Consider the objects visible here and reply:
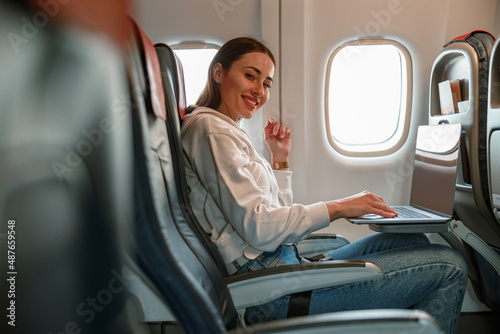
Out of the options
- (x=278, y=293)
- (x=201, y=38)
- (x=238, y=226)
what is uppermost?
(x=201, y=38)

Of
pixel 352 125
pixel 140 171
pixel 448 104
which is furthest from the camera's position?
pixel 352 125

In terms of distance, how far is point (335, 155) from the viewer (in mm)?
2471

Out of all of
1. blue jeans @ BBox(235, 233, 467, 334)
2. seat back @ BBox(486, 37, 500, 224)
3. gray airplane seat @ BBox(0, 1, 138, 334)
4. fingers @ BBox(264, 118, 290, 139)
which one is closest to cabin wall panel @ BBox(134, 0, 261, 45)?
fingers @ BBox(264, 118, 290, 139)

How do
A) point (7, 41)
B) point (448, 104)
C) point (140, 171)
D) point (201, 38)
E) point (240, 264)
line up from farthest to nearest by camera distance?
point (201, 38) < point (448, 104) < point (240, 264) < point (140, 171) < point (7, 41)

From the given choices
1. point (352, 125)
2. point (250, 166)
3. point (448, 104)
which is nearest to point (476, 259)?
point (448, 104)

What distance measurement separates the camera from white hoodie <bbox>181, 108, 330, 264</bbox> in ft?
4.09

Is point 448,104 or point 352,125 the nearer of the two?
point 448,104

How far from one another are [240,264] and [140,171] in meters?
0.68

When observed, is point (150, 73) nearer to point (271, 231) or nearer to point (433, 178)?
point (271, 231)

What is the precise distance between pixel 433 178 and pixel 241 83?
99 centimetres

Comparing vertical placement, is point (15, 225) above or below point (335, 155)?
above

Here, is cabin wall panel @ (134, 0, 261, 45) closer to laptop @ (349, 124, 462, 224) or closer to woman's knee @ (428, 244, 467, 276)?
laptop @ (349, 124, 462, 224)

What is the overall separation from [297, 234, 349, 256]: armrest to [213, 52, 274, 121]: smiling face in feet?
1.94

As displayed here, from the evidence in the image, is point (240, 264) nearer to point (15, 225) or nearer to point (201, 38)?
point (15, 225)
